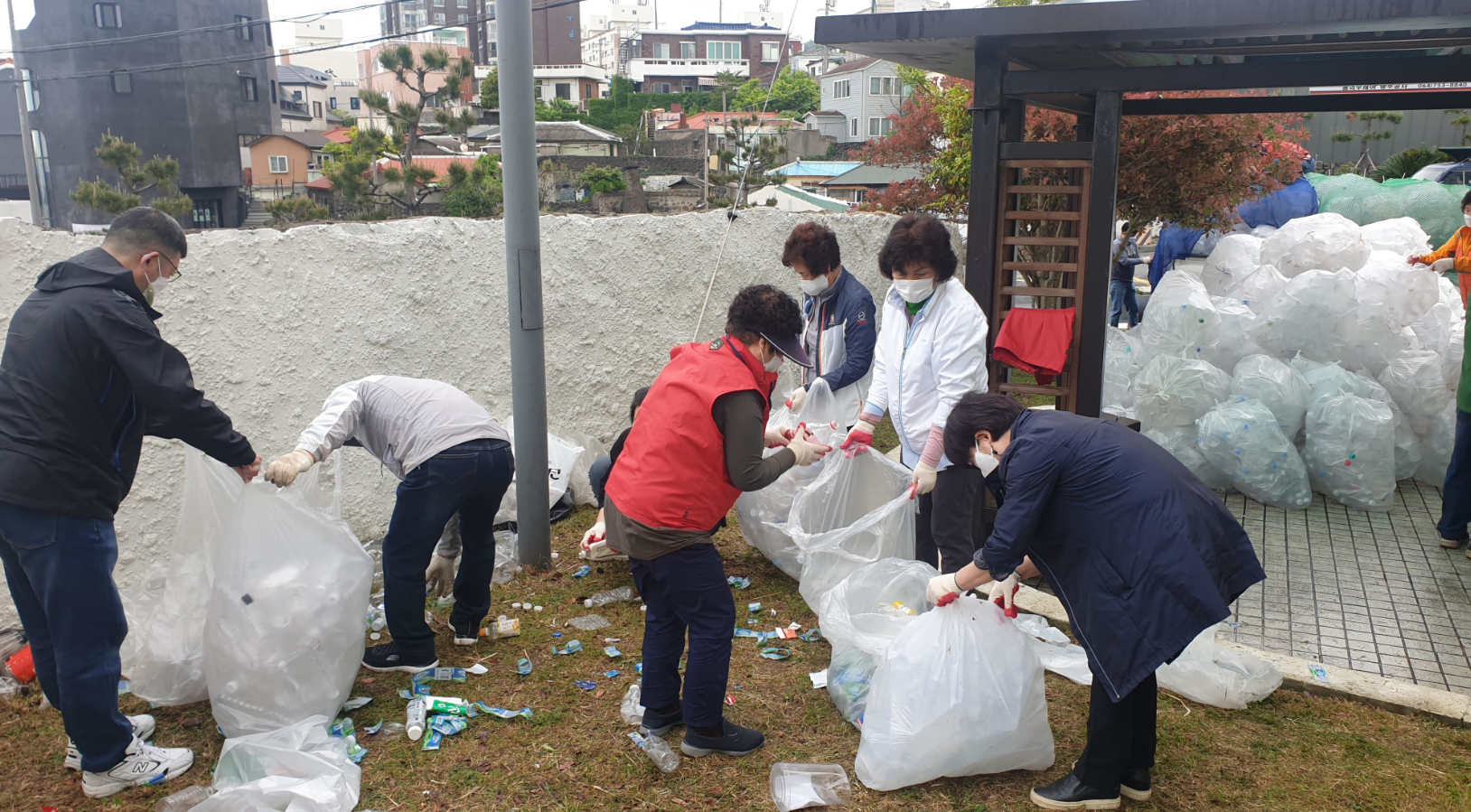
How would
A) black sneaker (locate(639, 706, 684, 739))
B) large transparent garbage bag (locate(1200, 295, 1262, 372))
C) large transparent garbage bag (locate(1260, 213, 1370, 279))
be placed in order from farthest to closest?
large transparent garbage bag (locate(1260, 213, 1370, 279)) → large transparent garbage bag (locate(1200, 295, 1262, 372)) → black sneaker (locate(639, 706, 684, 739))

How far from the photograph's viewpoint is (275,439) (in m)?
4.30

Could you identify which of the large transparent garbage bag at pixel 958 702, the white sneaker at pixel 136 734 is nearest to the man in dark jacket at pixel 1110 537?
the large transparent garbage bag at pixel 958 702

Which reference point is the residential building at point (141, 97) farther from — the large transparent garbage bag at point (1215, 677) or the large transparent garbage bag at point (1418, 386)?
the large transparent garbage bag at point (1215, 677)

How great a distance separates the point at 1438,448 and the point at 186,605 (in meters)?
6.36

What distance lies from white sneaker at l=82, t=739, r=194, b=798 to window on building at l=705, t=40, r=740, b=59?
10026 centimetres

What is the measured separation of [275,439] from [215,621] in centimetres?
160

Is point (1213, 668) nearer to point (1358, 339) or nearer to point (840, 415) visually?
point (840, 415)

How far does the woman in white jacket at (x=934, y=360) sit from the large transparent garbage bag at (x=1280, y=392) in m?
2.73

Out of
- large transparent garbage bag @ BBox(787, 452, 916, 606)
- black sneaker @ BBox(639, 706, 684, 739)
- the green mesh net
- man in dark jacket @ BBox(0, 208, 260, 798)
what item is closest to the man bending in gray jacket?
man in dark jacket @ BBox(0, 208, 260, 798)

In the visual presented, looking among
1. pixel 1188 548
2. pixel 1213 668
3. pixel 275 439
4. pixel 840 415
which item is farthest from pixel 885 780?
pixel 275 439

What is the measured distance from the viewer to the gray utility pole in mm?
4008

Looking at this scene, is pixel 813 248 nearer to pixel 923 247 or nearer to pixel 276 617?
pixel 923 247

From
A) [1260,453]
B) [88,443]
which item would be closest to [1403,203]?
[1260,453]

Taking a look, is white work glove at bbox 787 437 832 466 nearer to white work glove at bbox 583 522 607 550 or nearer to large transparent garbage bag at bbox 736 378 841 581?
white work glove at bbox 583 522 607 550
